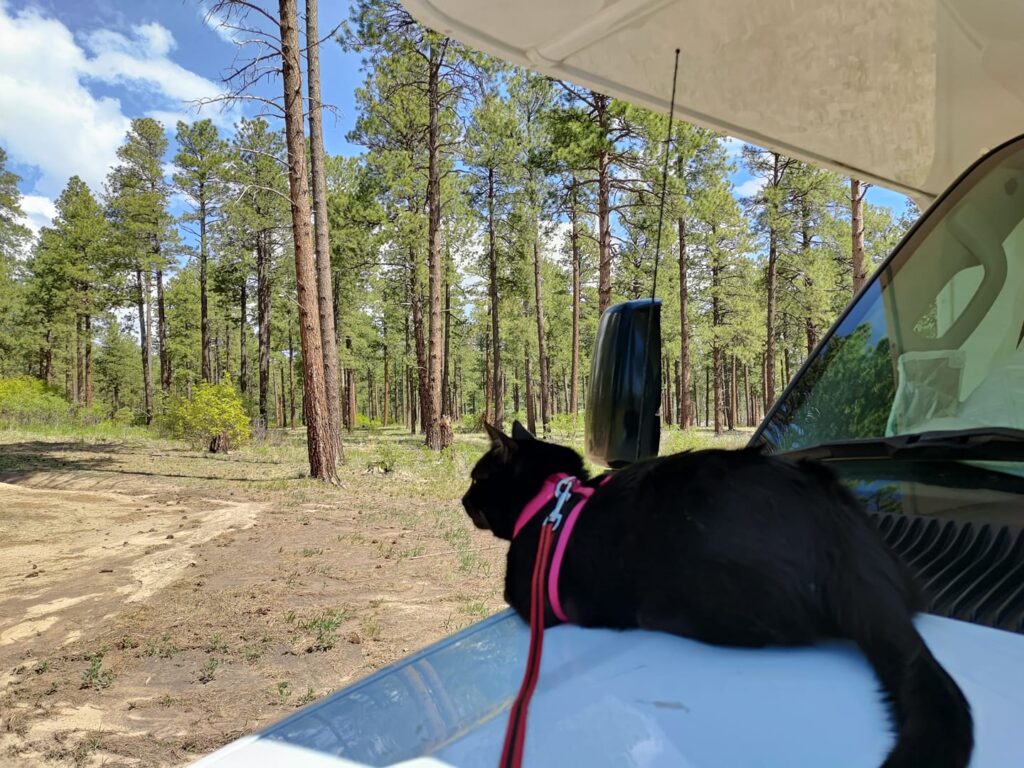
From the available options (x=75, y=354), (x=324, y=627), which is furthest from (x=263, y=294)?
(x=324, y=627)

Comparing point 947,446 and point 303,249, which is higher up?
point 303,249

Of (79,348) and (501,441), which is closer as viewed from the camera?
(501,441)

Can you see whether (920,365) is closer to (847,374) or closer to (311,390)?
(847,374)

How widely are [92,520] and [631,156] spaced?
15.8m

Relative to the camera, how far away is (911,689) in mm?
737

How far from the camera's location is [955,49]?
226 centimetres

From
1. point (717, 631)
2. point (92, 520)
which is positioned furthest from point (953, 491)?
point (92, 520)

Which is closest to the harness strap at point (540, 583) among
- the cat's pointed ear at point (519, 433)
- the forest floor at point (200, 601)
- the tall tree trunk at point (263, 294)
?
the cat's pointed ear at point (519, 433)

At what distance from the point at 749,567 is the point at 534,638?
1.25 feet

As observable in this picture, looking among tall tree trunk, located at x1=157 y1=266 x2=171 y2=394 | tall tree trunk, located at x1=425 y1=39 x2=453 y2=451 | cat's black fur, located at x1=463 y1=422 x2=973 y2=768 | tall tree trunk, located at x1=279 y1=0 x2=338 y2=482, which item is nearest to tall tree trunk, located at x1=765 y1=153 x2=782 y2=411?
tall tree trunk, located at x1=425 y1=39 x2=453 y2=451

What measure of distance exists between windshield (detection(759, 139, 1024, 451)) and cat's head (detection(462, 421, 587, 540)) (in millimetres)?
669

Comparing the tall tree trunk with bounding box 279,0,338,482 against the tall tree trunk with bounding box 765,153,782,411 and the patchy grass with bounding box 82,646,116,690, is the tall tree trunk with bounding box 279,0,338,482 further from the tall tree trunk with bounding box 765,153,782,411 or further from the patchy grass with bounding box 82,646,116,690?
the tall tree trunk with bounding box 765,153,782,411

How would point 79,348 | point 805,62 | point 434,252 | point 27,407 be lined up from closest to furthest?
point 805,62
point 434,252
point 27,407
point 79,348

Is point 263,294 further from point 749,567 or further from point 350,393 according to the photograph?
point 749,567
